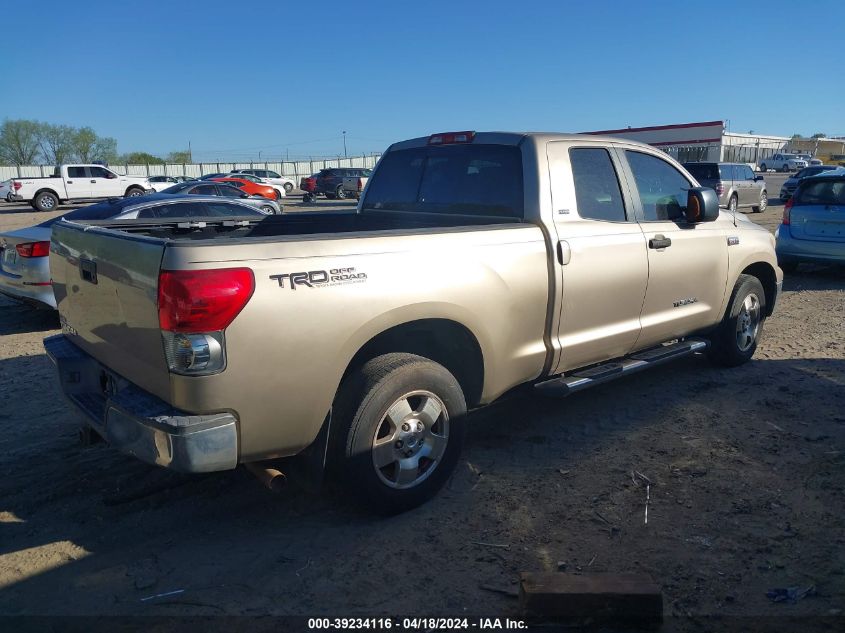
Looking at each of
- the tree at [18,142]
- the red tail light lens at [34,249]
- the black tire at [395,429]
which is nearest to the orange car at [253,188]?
the red tail light lens at [34,249]

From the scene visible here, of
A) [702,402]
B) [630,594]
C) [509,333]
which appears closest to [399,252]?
[509,333]

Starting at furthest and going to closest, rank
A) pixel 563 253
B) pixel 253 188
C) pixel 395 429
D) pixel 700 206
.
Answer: pixel 253 188 < pixel 700 206 < pixel 563 253 < pixel 395 429

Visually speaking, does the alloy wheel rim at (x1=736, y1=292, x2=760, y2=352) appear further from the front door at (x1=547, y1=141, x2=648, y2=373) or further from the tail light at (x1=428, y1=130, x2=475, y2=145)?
the tail light at (x1=428, y1=130, x2=475, y2=145)

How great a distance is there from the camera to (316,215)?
5.16 metres

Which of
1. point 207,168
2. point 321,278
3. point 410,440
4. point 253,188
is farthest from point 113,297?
point 207,168

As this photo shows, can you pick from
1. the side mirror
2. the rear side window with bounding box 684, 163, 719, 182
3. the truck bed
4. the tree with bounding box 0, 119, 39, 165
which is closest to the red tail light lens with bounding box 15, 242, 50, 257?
the truck bed

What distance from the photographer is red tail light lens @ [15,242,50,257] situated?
751cm

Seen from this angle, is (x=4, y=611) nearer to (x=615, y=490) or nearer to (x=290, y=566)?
(x=290, y=566)

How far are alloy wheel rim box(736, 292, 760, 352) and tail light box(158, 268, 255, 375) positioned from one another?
15.6 feet

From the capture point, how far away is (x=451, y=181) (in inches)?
190

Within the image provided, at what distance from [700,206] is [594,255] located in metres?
1.23

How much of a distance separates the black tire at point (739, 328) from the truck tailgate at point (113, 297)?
4.77 m

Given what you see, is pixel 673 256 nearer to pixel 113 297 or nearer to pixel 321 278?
pixel 321 278

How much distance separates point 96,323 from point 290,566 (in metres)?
1.58
